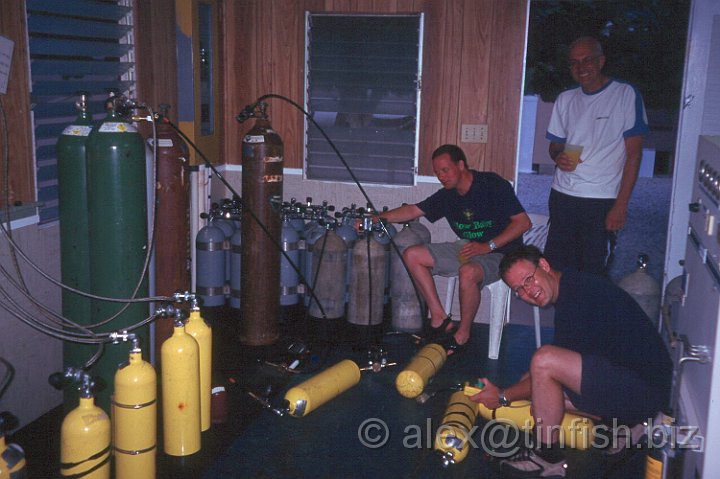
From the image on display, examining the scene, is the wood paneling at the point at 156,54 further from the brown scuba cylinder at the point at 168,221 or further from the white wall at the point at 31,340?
the white wall at the point at 31,340

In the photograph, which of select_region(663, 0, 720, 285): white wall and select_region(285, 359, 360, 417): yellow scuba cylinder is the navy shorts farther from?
select_region(663, 0, 720, 285): white wall

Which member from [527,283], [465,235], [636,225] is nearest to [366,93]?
[465,235]

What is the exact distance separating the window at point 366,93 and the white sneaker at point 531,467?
2.85 metres

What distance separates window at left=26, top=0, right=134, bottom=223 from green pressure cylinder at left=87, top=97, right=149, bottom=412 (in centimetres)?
56

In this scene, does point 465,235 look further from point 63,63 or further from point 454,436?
point 63,63

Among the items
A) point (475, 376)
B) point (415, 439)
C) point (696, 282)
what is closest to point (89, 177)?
point (415, 439)

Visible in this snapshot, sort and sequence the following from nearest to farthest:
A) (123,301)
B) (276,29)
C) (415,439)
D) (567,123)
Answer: (123,301) → (415,439) → (567,123) → (276,29)

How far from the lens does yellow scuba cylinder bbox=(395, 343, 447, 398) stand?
3.71m

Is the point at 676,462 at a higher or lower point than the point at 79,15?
lower

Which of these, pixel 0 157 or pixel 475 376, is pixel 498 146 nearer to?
pixel 475 376

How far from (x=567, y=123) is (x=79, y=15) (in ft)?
10.2

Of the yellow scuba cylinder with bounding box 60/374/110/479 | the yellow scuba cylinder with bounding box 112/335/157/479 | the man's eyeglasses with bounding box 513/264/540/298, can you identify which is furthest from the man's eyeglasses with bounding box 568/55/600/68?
the yellow scuba cylinder with bounding box 60/374/110/479

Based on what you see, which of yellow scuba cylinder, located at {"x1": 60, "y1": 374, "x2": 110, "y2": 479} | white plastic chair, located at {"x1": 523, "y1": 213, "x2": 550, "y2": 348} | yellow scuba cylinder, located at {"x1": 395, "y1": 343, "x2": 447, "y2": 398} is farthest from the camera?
white plastic chair, located at {"x1": 523, "y1": 213, "x2": 550, "y2": 348}

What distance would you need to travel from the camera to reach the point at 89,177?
323 cm
